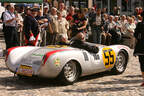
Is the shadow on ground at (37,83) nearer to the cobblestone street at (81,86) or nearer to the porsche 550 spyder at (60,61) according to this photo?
the cobblestone street at (81,86)

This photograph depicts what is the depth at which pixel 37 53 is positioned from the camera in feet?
24.5

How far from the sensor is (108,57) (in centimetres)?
842

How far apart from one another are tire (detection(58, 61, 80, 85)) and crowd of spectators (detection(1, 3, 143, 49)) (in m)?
1.09

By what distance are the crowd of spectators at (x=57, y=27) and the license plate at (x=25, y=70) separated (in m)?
1.55

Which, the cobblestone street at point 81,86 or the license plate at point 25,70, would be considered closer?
the cobblestone street at point 81,86

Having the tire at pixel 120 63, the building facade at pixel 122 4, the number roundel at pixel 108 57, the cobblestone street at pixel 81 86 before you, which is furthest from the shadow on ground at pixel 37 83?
the building facade at pixel 122 4

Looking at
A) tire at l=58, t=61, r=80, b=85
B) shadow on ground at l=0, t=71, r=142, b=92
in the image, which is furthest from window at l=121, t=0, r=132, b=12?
tire at l=58, t=61, r=80, b=85

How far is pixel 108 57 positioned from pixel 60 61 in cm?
179

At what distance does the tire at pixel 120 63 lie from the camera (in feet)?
29.0

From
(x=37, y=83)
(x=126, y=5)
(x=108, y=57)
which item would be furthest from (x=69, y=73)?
(x=126, y=5)

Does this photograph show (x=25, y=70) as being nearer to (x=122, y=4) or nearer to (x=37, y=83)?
(x=37, y=83)

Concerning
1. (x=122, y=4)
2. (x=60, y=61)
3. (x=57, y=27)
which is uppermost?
(x=57, y=27)

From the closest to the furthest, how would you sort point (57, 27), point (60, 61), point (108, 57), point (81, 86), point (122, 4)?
point (60, 61) → point (81, 86) → point (108, 57) → point (57, 27) → point (122, 4)

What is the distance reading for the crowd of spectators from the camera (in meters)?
9.34
